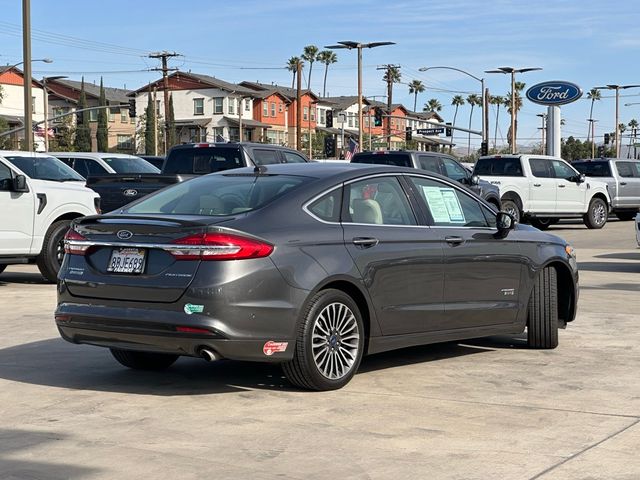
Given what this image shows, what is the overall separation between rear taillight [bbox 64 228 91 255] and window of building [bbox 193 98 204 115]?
93184mm

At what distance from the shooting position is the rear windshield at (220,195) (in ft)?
23.7

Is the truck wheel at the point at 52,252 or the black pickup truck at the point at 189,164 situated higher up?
the black pickup truck at the point at 189,164

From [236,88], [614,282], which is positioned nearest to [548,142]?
[614,282]

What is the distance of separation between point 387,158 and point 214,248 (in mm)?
17197

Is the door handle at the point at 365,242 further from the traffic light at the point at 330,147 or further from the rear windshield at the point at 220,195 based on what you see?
the traffic light at the point at 330,147

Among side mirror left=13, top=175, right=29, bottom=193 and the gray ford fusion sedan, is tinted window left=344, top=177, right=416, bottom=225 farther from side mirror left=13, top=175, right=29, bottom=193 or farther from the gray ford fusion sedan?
side mirror left=13, top=175, right=29, bottom=193

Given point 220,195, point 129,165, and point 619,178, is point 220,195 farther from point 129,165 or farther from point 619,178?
point 619,178

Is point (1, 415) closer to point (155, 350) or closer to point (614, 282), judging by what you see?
point (155, 350)

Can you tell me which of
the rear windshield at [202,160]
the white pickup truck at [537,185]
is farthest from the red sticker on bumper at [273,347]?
the white pickup truck at [537,185]

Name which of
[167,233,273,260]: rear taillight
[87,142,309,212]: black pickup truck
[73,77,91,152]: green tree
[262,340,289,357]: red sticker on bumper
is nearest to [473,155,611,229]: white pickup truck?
[87,142,309,212]: black pickup truck

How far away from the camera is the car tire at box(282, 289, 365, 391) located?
6906 mm

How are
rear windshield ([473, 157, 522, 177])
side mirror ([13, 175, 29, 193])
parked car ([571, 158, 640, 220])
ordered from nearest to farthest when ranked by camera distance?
side mirror ([13, 175, 29, 193]), rear windshield ([473, 157, 522, 177]), parked car ([571, 158, 640, 220])

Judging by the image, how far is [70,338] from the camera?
7.22 meters

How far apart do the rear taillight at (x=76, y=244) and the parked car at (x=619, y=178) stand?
25662 mm
